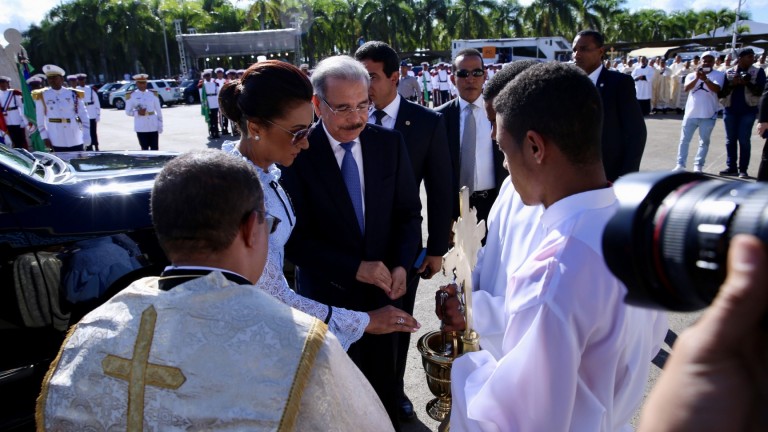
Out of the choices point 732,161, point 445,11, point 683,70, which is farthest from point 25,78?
point 445,11

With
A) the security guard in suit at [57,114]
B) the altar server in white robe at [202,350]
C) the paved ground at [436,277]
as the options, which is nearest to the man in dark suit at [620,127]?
the paved ground at [436,277]

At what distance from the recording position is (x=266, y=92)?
2035 millimetres

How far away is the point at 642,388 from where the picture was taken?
1543 millimetres

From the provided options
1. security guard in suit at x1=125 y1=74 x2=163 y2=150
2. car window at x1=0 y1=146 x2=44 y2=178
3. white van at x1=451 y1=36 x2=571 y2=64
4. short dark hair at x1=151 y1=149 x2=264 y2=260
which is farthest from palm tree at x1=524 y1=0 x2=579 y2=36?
short dark hair at x1=151 y1=149 x2=264 y2=260

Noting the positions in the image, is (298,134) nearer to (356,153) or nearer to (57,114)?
(356,153)

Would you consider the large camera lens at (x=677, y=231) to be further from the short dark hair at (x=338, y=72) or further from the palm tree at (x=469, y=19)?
the palm tree at (x=469, y=19)

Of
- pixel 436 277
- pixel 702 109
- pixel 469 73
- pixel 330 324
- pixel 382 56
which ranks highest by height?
pixel 382 56

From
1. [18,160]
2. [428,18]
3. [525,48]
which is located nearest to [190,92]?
[525,48]

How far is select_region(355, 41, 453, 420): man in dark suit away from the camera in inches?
122

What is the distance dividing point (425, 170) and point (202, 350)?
2.23 m

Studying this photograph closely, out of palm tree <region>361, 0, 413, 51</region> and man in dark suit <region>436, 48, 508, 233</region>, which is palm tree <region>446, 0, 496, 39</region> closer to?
palm tree <region>361, 0, 413, 51</region>

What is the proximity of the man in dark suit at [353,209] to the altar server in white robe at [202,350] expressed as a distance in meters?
1.14

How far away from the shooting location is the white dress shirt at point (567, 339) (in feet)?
4.12

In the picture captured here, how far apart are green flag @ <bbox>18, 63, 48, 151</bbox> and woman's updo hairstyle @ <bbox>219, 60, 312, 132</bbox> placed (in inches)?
368
